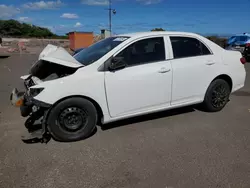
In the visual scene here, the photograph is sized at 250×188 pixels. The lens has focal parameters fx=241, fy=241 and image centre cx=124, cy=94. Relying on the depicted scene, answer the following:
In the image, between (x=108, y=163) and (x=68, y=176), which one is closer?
(x=68, y=176)

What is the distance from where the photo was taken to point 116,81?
3924 mm

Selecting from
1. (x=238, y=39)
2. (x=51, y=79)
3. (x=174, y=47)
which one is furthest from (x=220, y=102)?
(x=238, y=39)

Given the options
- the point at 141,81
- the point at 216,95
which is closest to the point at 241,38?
the point at 216,95

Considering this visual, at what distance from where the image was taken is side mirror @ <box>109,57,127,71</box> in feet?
12.7

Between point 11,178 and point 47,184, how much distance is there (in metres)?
0.49

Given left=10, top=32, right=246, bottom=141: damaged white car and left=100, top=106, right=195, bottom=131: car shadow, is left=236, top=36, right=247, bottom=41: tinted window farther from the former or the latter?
left=10, top=32, right=246, bottom=141: damaged white car

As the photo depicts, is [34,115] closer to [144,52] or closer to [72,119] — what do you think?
[72,119]

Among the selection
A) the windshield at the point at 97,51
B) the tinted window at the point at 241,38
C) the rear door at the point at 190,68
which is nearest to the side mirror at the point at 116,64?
the windshield at the point at 97,51

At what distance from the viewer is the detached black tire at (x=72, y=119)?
3756mm

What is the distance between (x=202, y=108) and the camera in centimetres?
542

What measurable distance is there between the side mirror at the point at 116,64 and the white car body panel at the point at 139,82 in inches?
3.1

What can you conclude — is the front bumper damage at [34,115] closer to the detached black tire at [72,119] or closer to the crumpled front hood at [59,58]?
the detached black tire at [72,119]

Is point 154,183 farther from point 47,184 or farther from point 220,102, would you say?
point 220,102

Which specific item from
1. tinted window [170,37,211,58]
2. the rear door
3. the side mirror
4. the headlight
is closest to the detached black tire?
the headlight
